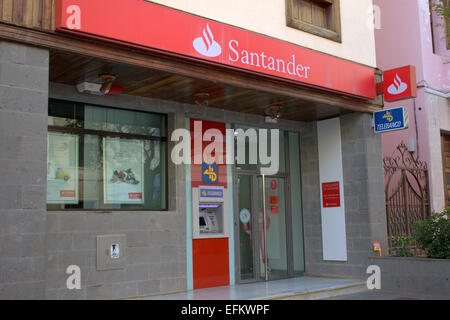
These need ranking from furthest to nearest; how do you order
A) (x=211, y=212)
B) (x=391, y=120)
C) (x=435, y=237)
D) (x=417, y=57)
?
(x=417, y=57), (x=391, y=120), (x=211, y=212), (x=435, y=237)

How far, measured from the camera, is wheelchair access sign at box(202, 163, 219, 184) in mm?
9547

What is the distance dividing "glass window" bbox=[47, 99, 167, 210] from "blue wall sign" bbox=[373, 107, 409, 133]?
174 inches

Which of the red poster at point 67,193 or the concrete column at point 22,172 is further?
the red poster at point 67,193

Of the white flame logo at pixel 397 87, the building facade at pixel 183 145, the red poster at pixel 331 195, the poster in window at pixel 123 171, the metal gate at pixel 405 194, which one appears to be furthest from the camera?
the metal gate at pixel 405 194

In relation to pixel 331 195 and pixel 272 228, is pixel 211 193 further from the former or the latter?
pixel 331 195

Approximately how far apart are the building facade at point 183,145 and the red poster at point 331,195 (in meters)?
0.03

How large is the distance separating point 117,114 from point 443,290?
6.25 m

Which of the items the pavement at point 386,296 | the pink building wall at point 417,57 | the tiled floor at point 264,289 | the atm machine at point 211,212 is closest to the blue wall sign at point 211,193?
the atm machine at point 211,212

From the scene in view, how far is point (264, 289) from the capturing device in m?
9.03

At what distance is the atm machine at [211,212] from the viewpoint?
9273mm

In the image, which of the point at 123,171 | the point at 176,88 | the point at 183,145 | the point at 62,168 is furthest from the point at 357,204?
the point at 62,168

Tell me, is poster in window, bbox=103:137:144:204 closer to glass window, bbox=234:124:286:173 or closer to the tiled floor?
the tiled floor

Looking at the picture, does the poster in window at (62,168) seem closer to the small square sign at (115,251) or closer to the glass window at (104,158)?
the glass window at (104,158)

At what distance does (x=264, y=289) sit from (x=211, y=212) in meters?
1.74
